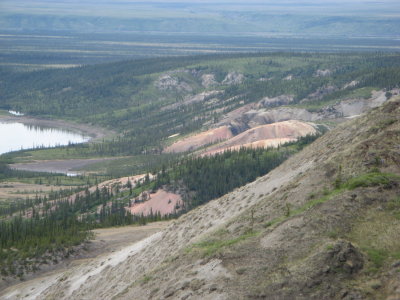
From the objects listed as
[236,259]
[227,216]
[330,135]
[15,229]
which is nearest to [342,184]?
[236,259]

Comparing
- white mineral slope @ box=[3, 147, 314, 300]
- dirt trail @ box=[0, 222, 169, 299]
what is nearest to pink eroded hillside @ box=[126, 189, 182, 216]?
dirt trail @ box=[0, 222, 169, 299]

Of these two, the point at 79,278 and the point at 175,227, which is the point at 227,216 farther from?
the point at 79,278

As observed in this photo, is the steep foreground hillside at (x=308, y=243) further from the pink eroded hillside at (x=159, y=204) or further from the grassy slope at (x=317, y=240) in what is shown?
the pink eroded hillside at (x=159, y=204)

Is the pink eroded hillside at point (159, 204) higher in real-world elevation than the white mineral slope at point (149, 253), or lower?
lower

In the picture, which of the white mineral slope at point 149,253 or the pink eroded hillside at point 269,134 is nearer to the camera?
the white mineral slope at point 149,253

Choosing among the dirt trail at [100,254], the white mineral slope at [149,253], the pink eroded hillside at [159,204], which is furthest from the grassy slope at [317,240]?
the pink eroded hillside at [159,204]

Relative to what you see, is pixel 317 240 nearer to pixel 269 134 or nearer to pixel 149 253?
pixel 149 253
